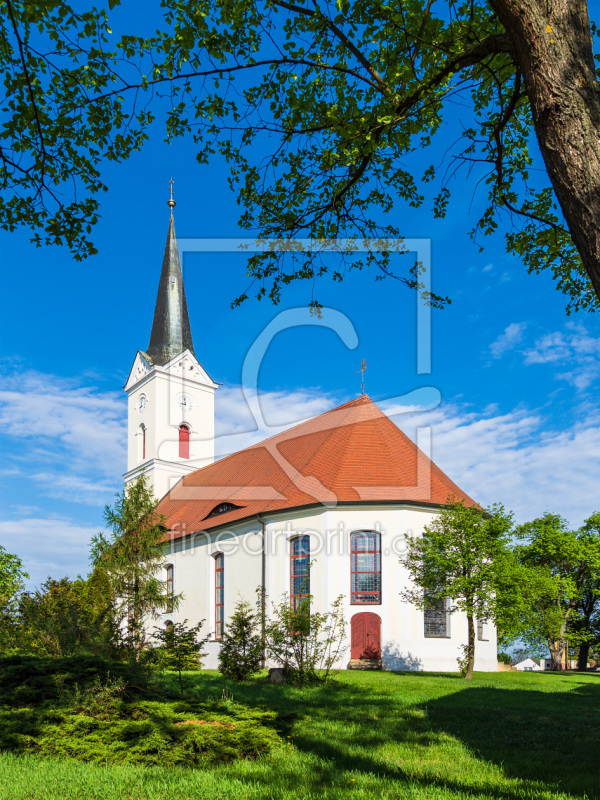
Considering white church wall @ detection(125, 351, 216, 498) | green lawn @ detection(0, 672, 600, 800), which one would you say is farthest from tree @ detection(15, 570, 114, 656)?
white church wall @ detection(125, 351, 216, 498)

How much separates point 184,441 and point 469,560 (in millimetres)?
25754

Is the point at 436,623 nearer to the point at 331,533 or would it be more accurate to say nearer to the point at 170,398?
the point at 331,533

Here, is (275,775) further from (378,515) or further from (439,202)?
(378,515)

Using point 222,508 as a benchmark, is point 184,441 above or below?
above

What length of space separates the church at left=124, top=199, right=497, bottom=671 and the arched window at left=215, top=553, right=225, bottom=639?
0.07 metres

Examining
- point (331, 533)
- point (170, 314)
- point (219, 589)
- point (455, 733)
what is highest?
point (170, 314)

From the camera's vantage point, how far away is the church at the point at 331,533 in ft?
78.3

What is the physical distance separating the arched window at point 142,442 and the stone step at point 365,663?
22345 millimetres

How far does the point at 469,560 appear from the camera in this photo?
1875cm

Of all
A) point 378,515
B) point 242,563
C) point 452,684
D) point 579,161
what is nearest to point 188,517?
point 242,563

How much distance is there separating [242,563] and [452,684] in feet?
43.6

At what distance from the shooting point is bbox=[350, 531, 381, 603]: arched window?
24344 millimetres

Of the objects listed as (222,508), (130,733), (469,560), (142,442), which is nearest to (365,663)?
(469,560)

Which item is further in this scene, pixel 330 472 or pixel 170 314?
pixel 170 314
